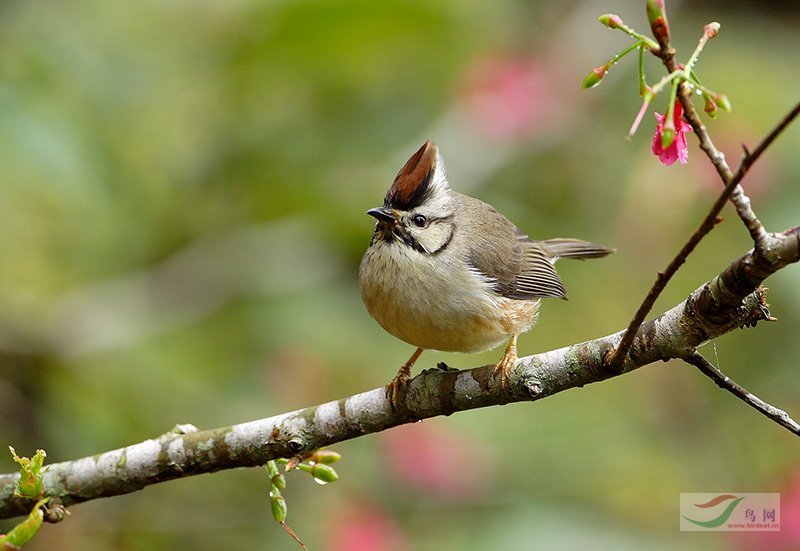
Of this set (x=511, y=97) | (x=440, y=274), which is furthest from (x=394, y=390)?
(x=511, y=97)

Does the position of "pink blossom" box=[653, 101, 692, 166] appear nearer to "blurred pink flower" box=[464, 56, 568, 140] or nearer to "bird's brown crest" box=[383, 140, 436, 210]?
"bird's brown crest" box=[383, 140, 436, 210]

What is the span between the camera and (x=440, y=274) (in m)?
3.20

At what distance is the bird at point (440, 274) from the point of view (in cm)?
312

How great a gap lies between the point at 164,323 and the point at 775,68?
413cm

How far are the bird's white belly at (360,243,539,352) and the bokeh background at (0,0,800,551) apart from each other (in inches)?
43.0

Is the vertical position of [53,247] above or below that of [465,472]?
above

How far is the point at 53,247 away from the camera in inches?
184

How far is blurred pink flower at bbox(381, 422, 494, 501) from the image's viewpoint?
4.12 meters

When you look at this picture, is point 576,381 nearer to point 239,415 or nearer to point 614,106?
point 239,415

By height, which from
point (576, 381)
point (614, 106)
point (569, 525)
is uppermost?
point (614, 106)

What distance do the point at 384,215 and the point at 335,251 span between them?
209 centimetres

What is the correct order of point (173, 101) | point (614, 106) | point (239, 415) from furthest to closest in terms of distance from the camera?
1. point (614, 106)
2. point (173, 101)
3. point (239, 415)

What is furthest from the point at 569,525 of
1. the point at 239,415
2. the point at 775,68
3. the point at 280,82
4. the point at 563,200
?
the point at 775,68

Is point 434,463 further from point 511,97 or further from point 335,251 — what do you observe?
point 511,97
